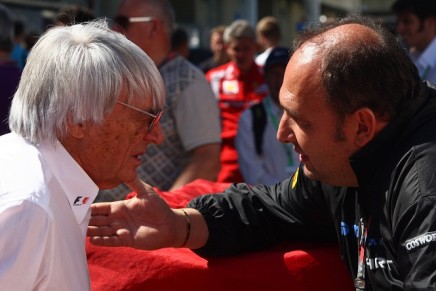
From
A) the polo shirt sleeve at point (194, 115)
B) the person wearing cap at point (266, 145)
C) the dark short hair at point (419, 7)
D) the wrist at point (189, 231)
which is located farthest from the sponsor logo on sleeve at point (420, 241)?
the dark short hair at point (419, 7)

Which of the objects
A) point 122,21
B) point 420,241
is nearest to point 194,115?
point 122,21

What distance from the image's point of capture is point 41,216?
1801mm

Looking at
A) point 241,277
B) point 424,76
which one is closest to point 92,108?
point 241,277

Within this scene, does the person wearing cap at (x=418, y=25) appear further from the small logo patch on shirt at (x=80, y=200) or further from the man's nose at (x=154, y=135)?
the small logo patch on shirt at (x=80, y=200)

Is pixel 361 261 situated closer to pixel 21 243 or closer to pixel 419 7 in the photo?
pixel 21 243

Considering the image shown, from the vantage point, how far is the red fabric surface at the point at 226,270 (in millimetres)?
2297

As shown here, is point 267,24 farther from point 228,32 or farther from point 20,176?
point 20,176

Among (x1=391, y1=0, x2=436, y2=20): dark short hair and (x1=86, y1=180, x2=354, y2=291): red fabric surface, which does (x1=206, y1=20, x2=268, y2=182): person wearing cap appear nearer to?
(x1=391, y1=0, x2=436, y2=20): dark short hair

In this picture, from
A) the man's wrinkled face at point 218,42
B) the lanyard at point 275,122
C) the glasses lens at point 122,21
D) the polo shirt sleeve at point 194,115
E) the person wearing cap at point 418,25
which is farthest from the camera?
the man's wrinkled face at point 218,42

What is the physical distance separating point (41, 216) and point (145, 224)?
0.63m

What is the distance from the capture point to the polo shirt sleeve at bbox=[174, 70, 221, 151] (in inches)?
152

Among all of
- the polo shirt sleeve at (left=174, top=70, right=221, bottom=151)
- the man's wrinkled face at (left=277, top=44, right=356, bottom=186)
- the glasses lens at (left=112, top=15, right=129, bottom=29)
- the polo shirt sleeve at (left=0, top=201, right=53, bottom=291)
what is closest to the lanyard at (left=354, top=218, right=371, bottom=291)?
the man's wrinkled face at (left=277, top=44, right=356, bottom=186)

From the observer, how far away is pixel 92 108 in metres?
2.03

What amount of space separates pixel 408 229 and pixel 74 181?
2.84 feet
